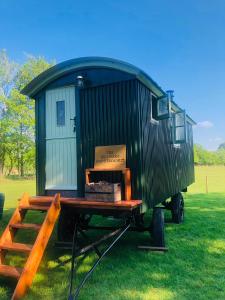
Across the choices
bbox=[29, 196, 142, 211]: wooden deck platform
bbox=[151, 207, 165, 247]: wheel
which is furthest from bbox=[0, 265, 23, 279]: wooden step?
bbox=[151, 207, 165, 247]: wheel

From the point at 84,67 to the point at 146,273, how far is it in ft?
13.1

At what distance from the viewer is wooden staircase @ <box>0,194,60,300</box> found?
10.4 feet

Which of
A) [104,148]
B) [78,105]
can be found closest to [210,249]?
[104,148]

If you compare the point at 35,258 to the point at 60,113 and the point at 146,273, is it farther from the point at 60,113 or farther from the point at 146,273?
the point at 60,113

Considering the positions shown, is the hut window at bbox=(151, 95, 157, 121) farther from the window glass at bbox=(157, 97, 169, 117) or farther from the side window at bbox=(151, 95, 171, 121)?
the window glass at bbox=(157, 97, 169, 117)

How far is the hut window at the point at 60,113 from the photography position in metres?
5.45

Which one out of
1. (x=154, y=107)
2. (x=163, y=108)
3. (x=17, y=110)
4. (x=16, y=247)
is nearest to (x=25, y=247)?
(x=16, y=247)

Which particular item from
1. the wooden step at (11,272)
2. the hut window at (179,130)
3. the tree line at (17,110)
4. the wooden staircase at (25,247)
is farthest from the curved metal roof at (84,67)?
the tree line at (17,110)

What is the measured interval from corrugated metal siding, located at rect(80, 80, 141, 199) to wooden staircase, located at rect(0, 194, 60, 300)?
1219 millimetres

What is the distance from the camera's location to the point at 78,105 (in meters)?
5.20

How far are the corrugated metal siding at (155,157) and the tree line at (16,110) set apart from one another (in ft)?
72.2

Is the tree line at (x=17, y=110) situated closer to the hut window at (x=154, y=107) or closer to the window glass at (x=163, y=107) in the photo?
the window glass at (x=163, y=107)

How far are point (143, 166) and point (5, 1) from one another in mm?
13446

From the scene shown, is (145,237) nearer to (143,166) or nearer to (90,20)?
(143,166)
